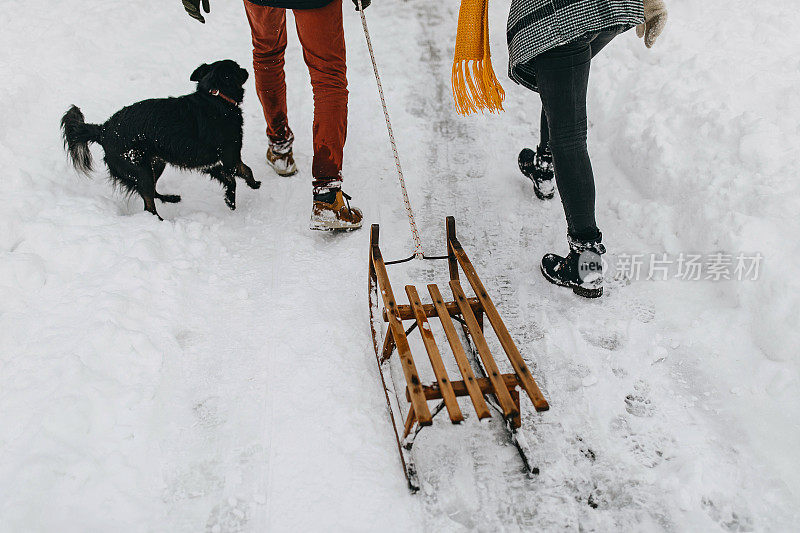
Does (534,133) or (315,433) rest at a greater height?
Result: (534,133)

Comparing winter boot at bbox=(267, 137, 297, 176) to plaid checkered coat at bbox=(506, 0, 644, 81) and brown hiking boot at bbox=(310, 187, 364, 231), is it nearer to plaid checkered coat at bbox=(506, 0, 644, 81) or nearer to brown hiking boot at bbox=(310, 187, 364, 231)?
brown hiking boot at bbox=(310, 187, 364, 231)

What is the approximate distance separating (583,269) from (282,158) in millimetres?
2149

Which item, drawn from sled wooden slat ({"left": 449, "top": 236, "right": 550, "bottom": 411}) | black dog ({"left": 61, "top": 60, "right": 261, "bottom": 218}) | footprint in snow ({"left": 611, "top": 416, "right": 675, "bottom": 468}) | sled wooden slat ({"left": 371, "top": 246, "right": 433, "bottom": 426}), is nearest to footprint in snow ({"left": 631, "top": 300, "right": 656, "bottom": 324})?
footprint in snow ({"left": 611, "top": 416, "right": 675, "bottom": 468})

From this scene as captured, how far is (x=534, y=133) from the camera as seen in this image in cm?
400

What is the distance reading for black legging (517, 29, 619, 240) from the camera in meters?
2.38

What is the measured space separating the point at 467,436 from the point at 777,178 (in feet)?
6.72

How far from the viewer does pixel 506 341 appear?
2.07 meters

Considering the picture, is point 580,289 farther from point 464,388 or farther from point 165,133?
point 165,133

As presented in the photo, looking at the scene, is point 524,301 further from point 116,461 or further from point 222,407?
point 116,461

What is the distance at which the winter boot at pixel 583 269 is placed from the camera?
8.58ft

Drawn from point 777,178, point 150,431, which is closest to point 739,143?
point 777,178

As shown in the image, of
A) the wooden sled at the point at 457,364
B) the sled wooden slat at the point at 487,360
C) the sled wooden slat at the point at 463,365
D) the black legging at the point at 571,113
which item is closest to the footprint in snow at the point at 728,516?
the wooden sled at the point at 457,364

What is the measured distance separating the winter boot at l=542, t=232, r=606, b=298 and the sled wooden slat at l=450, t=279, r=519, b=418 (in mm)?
634

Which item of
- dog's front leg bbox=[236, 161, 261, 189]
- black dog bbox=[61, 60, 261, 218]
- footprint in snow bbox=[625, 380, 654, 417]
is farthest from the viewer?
dog's front leg bbox=[236, 161, 261, 189]
